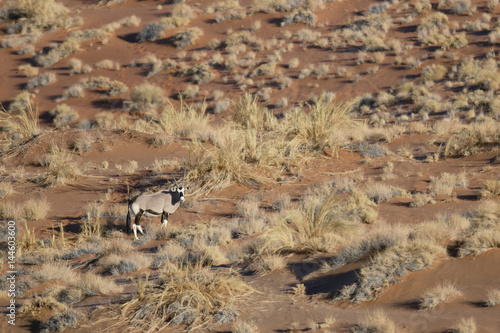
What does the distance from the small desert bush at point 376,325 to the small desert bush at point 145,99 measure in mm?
22829

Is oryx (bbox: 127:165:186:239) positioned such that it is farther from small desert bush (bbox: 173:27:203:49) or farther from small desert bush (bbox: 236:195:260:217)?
small desert bush (bbox: 173:27:203:49)

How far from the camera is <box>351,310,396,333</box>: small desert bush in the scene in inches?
257

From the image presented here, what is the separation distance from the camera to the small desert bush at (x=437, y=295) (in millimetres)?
7145

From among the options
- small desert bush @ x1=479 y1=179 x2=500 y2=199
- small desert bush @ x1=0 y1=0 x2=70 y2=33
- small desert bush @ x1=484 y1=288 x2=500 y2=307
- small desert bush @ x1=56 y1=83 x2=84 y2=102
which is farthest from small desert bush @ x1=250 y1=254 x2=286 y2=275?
small desert bush @ x1=0 y1=0 x2=70 y2=33

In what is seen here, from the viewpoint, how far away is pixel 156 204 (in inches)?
464

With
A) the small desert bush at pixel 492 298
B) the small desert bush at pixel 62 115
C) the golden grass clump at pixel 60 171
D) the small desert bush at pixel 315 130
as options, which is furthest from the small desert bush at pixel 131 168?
the small desert bush at pixel 62 115

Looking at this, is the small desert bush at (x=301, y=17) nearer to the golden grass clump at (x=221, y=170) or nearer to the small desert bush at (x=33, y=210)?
the golden grass clump at (x=221, y=170)

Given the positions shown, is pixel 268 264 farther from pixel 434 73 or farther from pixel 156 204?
pixel 434 73

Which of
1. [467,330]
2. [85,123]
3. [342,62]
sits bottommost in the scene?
[85,123]

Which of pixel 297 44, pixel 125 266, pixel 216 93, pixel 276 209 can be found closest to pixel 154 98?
pixel 216 93

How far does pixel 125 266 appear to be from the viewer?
9.85 m

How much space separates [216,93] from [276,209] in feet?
57.2

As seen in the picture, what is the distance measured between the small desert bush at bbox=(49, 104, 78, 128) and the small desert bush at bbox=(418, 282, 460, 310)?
23.4 metres

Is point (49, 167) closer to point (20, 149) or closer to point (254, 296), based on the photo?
point (20, 149)
